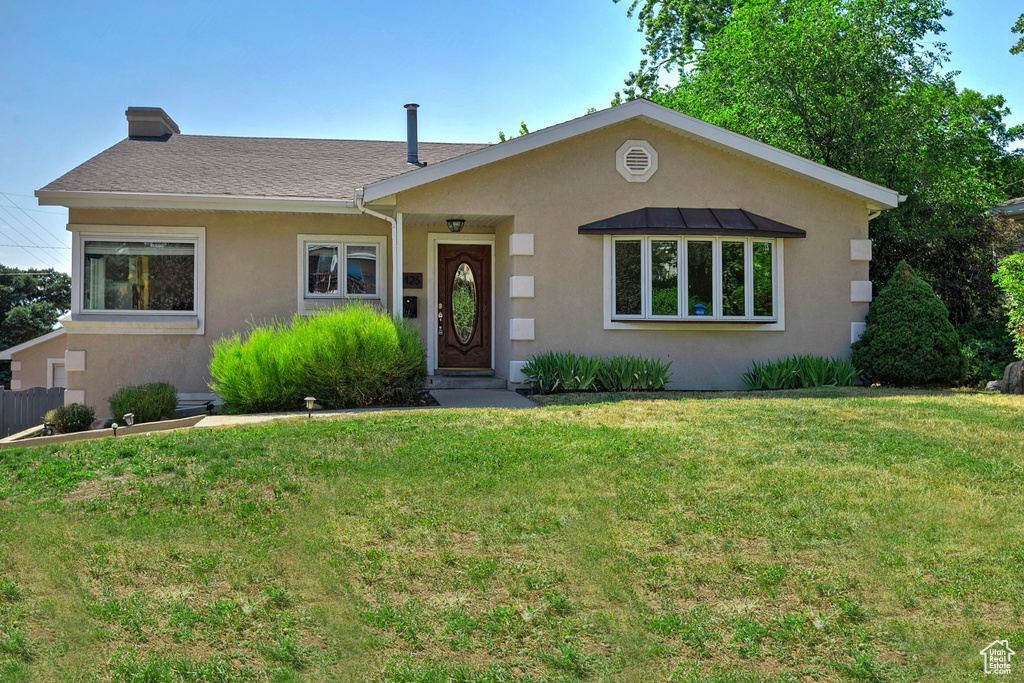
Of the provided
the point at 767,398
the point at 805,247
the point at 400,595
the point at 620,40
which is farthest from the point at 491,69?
the point at 400,595

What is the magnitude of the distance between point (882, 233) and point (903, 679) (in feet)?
48.0

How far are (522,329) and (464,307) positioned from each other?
2521 mm

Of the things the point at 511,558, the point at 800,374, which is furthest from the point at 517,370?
the point at 511,558

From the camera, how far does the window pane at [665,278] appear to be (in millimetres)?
12703

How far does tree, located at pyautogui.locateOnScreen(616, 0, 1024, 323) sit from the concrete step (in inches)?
343

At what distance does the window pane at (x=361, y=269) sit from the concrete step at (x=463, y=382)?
2.12m

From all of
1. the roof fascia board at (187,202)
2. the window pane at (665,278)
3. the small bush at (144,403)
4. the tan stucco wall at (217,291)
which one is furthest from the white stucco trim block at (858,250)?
the small bush at (144,403)

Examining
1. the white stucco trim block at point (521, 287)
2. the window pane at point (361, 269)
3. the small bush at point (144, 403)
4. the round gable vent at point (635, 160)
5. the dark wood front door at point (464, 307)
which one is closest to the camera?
the small bush at point (144, 403)

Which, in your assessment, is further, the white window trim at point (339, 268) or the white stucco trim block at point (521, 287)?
the white window trim at point (339, 268)

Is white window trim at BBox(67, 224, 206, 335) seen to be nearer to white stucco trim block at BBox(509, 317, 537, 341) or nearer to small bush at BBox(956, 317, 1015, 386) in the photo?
white stucco trim block at BBox(509, 317, 537, 341)

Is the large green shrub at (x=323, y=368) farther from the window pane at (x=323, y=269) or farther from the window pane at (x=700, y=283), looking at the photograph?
the window pane at (x=700, y=283)

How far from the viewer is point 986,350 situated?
45.6ft

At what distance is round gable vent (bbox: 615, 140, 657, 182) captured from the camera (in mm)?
12773

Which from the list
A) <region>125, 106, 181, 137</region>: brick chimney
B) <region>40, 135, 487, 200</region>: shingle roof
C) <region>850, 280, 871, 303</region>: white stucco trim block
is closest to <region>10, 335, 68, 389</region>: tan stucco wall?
<region>125, 106, 181, 137</region>: brick chimney
